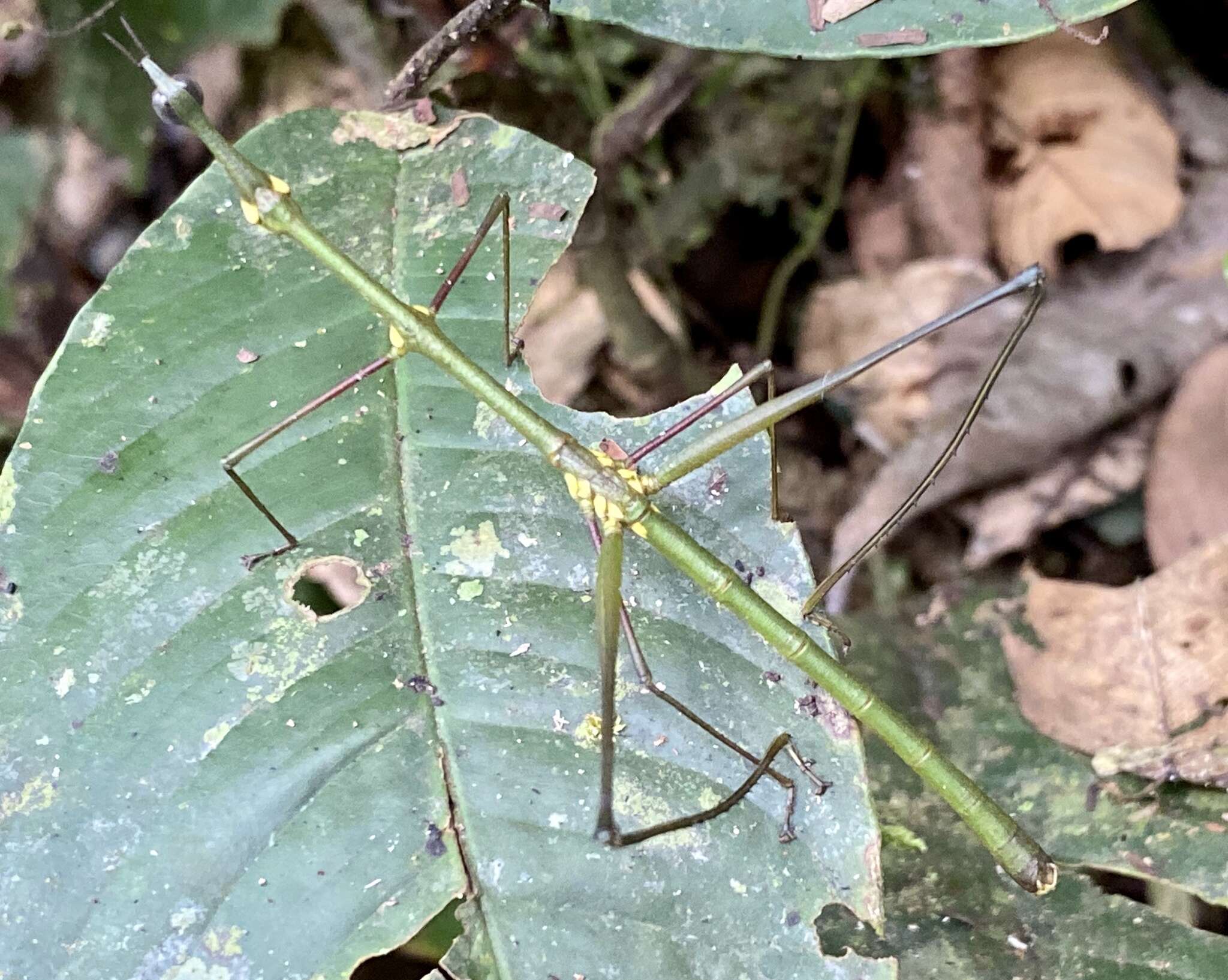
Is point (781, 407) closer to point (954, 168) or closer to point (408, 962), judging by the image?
point (408, 962)

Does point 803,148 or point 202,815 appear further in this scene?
point 803,148

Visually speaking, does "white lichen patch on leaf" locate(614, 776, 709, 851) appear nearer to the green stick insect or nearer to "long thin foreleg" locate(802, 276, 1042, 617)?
the green stick insect

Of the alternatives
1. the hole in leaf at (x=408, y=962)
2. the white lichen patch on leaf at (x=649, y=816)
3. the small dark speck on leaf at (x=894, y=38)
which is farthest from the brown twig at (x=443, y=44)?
the hole in leaf at (x=408, y=962)

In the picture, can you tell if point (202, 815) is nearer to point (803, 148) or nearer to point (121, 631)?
point (121, 631)

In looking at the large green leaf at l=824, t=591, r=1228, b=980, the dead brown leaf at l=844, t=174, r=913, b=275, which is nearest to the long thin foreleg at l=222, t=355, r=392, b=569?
the large green leaf at l=824, t=591, r=1228, b=980

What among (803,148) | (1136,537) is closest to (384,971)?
(1136,537)
